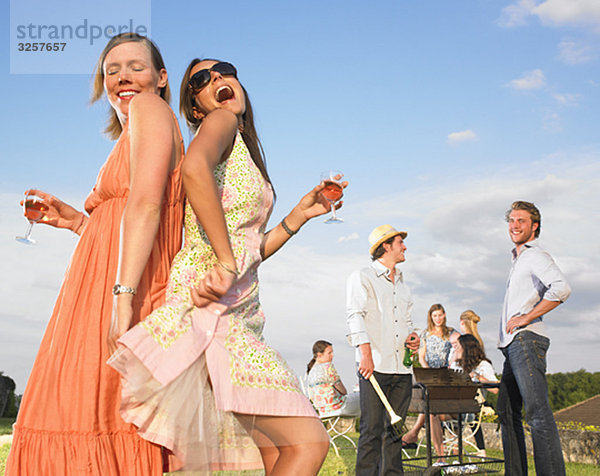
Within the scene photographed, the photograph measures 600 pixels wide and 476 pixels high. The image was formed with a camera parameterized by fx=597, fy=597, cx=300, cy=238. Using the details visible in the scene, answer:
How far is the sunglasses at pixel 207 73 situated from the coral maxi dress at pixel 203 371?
0.49 metres

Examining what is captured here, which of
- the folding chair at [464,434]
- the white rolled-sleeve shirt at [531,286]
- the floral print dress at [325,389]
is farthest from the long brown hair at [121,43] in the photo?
the floral print dress at [325,389]

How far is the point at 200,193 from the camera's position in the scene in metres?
1.83

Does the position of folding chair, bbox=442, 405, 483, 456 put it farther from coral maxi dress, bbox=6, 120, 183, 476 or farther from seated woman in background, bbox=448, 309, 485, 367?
coral maxi dress, bbox=6, 120, 183, 476

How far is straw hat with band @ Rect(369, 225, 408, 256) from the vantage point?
603cm

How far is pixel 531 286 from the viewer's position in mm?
5125

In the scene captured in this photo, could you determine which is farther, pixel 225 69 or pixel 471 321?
pixel 471 321

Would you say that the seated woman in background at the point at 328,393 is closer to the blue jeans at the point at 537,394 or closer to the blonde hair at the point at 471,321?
the blonde hair at the point at 471,321

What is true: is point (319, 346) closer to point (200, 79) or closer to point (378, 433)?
point (378, 433)

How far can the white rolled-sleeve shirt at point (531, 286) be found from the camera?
4949 mm

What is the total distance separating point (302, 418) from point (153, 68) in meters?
1.36

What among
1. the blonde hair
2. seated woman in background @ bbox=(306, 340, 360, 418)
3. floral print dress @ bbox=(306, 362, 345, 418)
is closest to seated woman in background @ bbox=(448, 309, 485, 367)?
the blonde hair

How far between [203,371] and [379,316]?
4.06m

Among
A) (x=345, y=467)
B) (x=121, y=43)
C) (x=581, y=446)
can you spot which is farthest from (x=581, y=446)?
(x=121, y=43)

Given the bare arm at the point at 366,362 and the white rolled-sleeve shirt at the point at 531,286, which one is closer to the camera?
the white rolled-sleeve shirt at the point at 531,286
